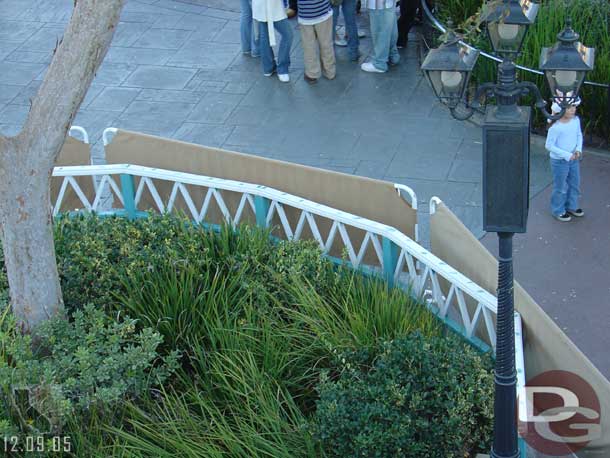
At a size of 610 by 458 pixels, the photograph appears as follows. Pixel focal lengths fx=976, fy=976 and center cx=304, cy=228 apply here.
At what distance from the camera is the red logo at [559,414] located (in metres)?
6.13

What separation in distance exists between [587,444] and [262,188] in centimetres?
348

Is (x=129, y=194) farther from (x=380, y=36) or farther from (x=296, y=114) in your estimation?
(x=380, y=36)

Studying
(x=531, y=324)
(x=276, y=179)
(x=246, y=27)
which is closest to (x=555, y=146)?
(x=276, y=179)

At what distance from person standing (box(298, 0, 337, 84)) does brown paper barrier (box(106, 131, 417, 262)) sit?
3.41 metres

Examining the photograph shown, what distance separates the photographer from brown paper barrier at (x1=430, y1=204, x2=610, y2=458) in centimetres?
603

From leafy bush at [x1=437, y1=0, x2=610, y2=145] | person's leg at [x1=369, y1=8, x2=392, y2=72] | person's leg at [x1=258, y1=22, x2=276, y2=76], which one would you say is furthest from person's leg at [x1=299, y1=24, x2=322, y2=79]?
leafy bush at [x1=437, y1=0, x2=610, y2=145]

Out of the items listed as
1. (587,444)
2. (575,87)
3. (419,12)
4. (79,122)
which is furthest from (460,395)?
(419,12)

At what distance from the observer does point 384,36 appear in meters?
12.0

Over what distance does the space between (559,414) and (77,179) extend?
512 centimetres

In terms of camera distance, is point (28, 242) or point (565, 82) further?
point (28, 242)

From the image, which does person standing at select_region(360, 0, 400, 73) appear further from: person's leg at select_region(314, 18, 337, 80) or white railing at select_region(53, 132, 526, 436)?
white railing at select_region(53, 132, 526, 436)

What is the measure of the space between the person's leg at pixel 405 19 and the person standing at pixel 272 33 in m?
1.61

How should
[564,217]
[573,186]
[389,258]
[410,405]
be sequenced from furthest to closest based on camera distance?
[564,217]
[573,186]
[389,258]
[410,405]

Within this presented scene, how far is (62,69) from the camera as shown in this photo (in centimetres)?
619
